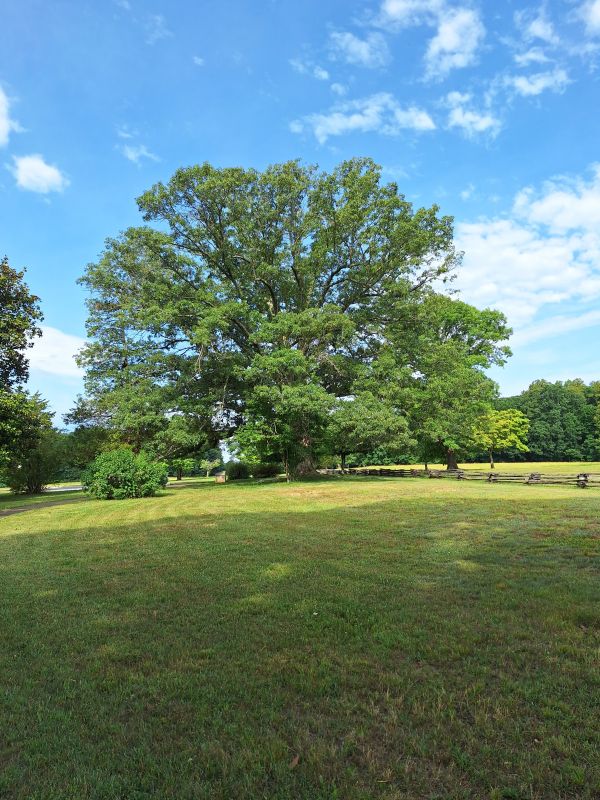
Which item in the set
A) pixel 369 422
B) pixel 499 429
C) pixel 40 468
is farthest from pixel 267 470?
pixel 499 429

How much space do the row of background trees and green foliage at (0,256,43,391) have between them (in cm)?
7

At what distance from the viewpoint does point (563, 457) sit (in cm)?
7531

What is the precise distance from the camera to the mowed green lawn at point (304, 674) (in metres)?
2.49

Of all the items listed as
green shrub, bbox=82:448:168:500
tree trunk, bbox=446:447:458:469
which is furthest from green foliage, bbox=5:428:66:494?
tree trunk, bbox=446:447:458:469

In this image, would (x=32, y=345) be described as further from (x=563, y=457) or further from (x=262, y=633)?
(x=563, y=457)

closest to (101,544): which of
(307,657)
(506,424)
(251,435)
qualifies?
(307,657)

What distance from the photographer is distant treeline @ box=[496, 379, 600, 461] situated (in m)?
74.5

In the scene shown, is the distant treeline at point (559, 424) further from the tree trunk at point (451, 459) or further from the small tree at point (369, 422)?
the small tree at point (369, 422)

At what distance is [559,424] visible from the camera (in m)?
76.8

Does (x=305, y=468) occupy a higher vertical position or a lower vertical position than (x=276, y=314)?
lower

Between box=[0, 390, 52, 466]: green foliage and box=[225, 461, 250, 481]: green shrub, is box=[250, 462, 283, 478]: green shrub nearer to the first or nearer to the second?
box=[225, 461, 250, 481]: green shrub

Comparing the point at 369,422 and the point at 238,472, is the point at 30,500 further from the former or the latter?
the point at 238,472

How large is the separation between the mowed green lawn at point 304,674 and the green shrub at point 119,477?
1129 cm

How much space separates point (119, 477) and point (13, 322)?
994cm
